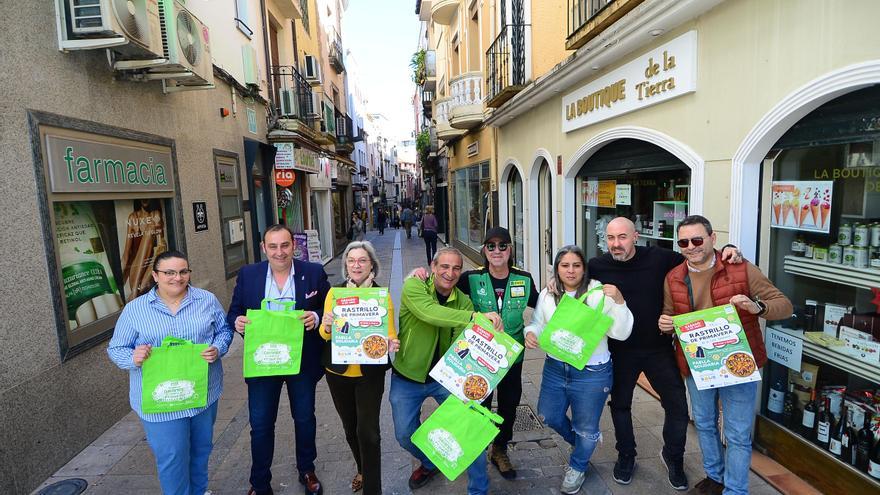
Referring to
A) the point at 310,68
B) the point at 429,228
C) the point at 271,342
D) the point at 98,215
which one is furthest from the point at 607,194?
the point at 310,68

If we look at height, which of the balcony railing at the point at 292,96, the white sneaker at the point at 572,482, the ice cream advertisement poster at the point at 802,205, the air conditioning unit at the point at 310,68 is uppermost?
the air conditioning unit at the point at 310,68

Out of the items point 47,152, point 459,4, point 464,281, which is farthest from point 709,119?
point 459,4

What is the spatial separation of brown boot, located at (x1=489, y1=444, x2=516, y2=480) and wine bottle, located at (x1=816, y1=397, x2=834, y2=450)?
2226mm

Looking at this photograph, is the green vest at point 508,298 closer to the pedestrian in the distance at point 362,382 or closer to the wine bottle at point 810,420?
the pedestrian in the distance at point 362,382

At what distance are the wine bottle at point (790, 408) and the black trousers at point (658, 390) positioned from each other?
1.04 m

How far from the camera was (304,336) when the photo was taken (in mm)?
3330

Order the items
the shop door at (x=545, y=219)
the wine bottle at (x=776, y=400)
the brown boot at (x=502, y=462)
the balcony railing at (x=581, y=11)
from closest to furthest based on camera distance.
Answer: the brown boot at (x=502, y=462) → the wine bottle at (x=776, y=400) → the balcony railing at (x=581, y=11) → the shop door at (x=545, y=219)

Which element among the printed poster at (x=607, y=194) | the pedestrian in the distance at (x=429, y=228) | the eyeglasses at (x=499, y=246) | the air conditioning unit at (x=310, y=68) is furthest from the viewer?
the pedestrian in the distance at (x=429, y=228)

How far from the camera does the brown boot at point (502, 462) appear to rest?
3.66 meters

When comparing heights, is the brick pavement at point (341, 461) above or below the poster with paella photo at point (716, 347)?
below

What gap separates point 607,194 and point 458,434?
4.75 metres

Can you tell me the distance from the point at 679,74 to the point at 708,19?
0.49 metres

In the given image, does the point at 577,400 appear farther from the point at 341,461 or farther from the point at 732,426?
the point at 341,461

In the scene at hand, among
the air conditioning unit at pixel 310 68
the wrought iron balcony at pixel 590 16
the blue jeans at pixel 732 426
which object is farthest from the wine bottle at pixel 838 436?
the air conditioning unit at pixel 310 68
